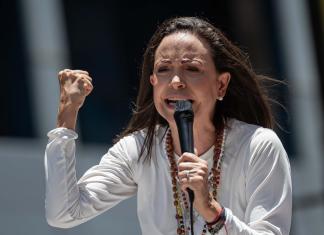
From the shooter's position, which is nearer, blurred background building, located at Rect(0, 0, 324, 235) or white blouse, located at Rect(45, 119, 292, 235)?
white blouse, located at Rect(45, 119, 292, 235)

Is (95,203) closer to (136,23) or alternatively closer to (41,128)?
(41,128)

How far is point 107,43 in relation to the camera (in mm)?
10992

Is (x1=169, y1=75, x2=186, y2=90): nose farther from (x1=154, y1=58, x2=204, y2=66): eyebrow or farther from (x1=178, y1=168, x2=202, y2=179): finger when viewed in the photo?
(x1=178, y1=168, x2=202, y2=179): finger

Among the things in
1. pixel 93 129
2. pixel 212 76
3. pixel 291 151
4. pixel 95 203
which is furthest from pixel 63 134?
pixel 291 151

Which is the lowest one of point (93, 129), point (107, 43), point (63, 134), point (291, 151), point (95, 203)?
point (291, 151)

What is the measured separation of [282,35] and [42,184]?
399 centimetres

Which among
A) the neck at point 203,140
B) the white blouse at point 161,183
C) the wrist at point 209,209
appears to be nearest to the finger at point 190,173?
the wrist at point 209,209

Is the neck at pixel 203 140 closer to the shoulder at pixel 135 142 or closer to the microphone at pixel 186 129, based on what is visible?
the shoulder at pixel 135 142

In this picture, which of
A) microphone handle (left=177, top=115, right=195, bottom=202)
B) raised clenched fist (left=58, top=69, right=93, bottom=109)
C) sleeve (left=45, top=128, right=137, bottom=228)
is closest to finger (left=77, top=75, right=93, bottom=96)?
raised clenched fist (left=58, top=69, right=93, bottom=109)

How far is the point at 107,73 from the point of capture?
1097cm

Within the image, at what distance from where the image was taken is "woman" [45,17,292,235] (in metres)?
3.96

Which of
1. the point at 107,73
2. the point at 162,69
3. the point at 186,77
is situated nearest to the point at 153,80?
the point at 162,69

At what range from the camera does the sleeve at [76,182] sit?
157 inches

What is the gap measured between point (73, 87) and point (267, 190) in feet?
2.65
